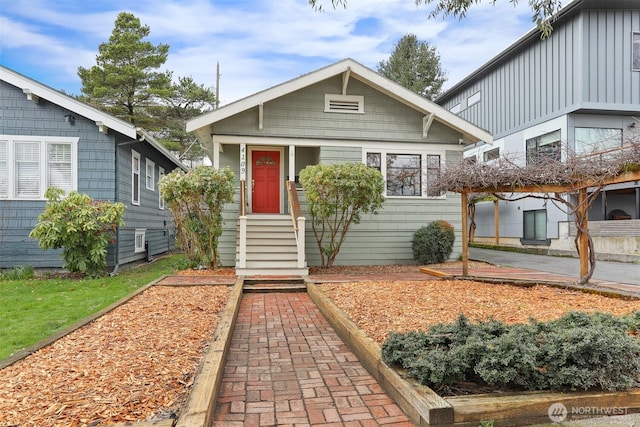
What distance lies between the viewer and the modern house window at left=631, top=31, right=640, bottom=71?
1288cm

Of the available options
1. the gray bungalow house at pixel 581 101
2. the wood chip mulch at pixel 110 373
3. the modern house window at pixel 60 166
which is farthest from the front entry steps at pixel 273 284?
the gray bungalow house at pixel 581 101

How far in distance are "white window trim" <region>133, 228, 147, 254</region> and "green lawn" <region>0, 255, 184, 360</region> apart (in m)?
2.14

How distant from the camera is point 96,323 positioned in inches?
181

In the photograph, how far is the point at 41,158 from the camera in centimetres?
975

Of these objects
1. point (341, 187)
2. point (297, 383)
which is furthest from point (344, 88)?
point (297, 383)

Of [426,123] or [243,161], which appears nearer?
[243,161]

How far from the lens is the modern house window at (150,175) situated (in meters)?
13.5

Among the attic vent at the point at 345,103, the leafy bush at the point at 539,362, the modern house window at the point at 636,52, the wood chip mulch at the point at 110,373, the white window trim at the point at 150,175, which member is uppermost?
the modern house window at the point at 636,52

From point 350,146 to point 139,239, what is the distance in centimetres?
742

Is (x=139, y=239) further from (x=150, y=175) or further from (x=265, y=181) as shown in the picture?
(x=265, y=181)

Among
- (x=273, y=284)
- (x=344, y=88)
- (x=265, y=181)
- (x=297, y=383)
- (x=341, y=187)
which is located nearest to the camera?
(x=297, y=383)

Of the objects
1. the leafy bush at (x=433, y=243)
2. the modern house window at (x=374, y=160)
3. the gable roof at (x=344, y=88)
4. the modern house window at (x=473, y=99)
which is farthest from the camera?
the modern house window at (x=473, y=99)

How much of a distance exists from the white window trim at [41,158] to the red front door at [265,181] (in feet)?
14.8

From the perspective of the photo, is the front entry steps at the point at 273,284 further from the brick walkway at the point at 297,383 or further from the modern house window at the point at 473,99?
the modern house window at the point at 473,99
